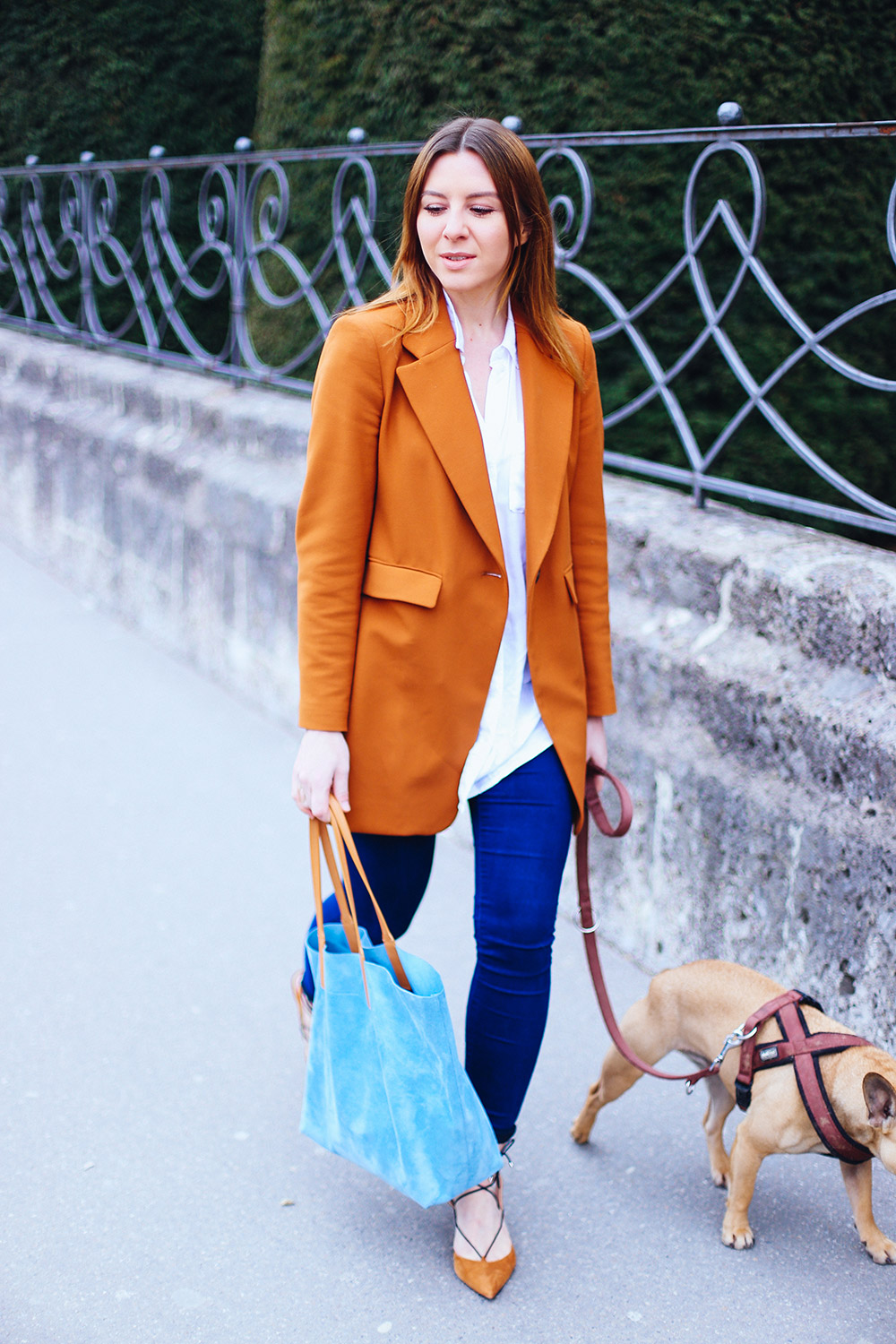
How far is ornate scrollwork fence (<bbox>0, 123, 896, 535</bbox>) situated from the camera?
3102 millimetres

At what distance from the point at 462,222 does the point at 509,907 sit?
1.14 metres

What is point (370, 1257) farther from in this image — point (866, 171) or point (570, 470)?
point (866, 171)

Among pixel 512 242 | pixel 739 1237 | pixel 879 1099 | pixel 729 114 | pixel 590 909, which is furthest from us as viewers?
pixel 729 114

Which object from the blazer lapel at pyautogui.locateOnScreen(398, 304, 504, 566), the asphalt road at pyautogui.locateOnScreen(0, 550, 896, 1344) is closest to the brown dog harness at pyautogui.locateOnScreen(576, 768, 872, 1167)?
the asphalt road at pyautogui.locateOnScreen(0, 550, 896, 1344)

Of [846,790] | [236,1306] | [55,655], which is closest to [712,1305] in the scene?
[236,1306]

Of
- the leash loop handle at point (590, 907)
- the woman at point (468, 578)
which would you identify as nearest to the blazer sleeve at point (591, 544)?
the woman at point (468, 578)

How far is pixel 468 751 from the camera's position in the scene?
218cm

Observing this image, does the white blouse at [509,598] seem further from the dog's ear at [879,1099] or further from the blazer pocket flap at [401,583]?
the dog's ear at [879,1099]

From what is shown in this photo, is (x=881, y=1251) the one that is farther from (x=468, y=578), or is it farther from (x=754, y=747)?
(x=468, y=578)

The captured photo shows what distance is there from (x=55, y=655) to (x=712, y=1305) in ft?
13.5

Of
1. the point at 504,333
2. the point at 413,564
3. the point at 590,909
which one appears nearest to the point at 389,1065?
the point at 590,909

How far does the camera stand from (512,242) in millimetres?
2109

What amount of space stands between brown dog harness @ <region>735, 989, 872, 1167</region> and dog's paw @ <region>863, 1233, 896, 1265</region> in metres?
0.19

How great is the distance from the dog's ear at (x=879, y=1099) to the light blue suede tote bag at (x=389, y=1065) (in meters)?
0.62
